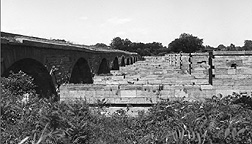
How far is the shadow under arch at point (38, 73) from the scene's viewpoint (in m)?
10.8

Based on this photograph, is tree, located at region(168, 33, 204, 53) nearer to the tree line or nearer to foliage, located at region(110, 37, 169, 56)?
the tree line

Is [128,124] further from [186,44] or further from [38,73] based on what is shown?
[186,44]

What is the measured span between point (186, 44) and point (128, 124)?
85.6m

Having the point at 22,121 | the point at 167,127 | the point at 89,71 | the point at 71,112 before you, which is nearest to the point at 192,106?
the point at 167,127

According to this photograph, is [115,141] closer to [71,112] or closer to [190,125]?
[71,112]

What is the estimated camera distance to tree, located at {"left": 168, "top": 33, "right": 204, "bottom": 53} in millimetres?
87625

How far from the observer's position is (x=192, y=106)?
5348 mm

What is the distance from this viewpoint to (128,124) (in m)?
5.64

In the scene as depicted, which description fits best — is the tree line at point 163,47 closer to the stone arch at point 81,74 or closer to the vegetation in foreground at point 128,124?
the stone arch at point 81,74

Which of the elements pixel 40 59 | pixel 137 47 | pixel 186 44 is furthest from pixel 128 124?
pixel 137 47

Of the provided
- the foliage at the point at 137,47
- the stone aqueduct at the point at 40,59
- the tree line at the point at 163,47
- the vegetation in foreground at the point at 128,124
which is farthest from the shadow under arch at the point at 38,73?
the foliage at the point at 137,47

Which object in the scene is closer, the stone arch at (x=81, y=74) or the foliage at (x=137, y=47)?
the stone arch at (x=81, y=74)

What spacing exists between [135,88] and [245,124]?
10.3ft

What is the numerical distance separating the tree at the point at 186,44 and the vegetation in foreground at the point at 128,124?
8273 cm
